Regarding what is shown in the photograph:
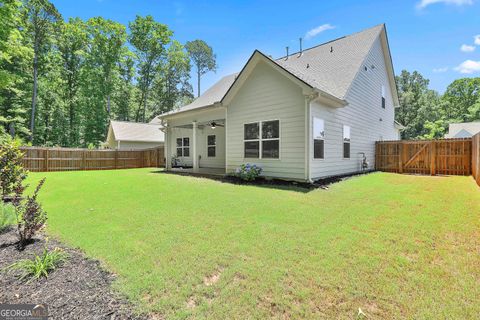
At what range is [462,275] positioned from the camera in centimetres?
258

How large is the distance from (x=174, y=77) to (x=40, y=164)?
2359 centimetres

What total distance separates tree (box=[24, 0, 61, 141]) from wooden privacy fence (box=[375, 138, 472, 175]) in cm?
2936

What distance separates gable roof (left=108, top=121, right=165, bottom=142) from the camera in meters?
22.5

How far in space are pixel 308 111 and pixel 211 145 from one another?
8.81 metres

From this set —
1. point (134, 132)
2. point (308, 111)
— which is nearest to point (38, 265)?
point (308, 111)

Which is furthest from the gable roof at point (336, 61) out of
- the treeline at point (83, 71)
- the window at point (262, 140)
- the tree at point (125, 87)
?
the tree at point (125, 87)

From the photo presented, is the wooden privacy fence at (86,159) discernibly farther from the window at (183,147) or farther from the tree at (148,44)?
the tree at (148,44)

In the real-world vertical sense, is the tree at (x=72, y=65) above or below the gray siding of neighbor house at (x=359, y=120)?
above

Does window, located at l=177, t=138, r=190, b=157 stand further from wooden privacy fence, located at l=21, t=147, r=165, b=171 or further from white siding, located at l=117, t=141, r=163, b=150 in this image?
white siding, located at l=117, t=141, r=163, b=150

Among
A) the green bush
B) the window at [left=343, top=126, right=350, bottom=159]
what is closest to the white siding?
the window at [left=343, top=126, right=350, bottom=159]

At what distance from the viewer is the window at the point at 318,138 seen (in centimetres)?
839

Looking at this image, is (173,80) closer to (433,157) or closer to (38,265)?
(433,157)

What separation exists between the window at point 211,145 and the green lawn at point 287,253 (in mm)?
9518

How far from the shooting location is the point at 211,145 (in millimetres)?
15711
